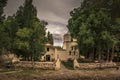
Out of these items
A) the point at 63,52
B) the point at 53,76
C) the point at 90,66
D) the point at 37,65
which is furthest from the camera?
the point at 63,52

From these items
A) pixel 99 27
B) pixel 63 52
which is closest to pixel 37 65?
pixel 99 27

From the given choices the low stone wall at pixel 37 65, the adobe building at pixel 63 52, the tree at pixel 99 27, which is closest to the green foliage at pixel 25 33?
the low stone wall at pixel 37 65

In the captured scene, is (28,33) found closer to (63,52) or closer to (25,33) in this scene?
(25,33)

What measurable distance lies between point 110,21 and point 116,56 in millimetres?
18310

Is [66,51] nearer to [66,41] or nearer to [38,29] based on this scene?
[66,41]

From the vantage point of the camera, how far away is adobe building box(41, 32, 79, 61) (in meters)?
82.2

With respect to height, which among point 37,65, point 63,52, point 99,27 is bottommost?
point 37,65

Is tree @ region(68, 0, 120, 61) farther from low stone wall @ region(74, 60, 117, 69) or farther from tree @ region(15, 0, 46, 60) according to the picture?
tree @ region(15, 0, 46, 60)

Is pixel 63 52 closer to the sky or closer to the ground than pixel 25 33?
closer to the ground

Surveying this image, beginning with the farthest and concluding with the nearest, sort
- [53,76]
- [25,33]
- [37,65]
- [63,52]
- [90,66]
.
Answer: [63,52] < [25,33] < [90,66] < [37,65] < [53,76]

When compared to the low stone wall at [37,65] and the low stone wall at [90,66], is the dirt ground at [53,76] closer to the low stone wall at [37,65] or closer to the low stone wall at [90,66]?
the low stone wall at [37,65]

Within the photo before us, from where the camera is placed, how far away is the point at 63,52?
291 feet

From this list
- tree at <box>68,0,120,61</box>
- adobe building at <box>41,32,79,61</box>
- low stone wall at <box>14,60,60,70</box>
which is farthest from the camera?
adobe building at <box>41,32,79,61</box>

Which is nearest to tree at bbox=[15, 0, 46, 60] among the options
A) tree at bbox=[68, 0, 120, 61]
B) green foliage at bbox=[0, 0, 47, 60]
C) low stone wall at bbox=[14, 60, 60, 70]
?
green foliage at bbox=[0, 0, 47, 60]
